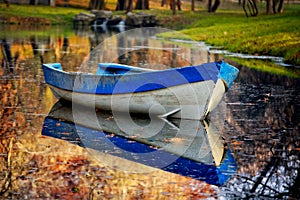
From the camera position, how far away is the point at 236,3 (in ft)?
292

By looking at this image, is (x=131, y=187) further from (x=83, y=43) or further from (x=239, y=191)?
(x=83, y=43)

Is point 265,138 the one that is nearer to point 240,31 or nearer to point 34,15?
point 240,31

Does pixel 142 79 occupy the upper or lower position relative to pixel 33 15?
upper

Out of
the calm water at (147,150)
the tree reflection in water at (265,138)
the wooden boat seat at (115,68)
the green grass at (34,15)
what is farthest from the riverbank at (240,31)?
the wooden boat seat at (115,68)

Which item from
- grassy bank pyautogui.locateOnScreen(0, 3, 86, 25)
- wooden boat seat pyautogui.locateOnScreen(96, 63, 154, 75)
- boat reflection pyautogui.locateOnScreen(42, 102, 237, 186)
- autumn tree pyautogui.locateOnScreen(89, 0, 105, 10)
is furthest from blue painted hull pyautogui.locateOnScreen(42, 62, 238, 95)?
autumn tree pyautogui.locateOnScreen(89, 0, 105, 10)

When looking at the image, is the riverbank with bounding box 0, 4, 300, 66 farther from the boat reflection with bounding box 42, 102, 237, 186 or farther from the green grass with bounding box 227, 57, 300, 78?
the boat reflection with bounding box 42, 102, 237, 186

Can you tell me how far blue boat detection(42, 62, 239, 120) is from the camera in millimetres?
12633

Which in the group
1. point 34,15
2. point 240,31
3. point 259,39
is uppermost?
point 259,39

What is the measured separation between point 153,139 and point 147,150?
89 centimetres

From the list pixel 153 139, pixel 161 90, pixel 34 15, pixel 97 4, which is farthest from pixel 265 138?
pixel 97 4

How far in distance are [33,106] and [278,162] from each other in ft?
21.3

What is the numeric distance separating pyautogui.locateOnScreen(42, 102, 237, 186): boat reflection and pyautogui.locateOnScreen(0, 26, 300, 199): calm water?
0.05 ft

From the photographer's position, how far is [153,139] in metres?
11.5

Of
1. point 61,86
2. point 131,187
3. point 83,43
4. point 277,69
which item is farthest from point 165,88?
point 83,43
